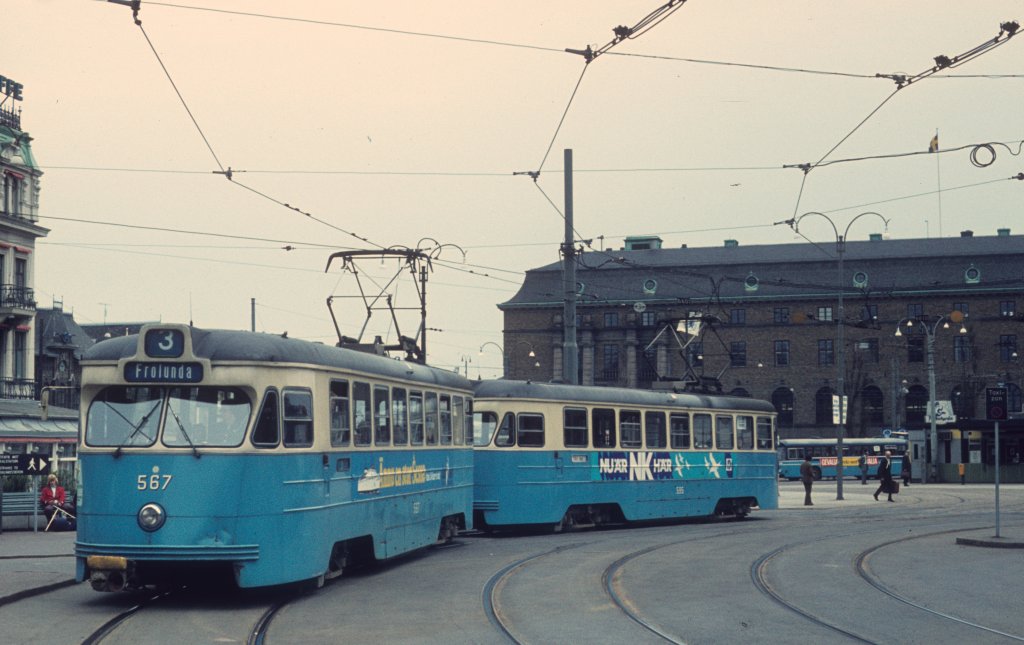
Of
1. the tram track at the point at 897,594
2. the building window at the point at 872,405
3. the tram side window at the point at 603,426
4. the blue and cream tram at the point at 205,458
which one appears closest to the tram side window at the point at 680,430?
the tram side window at the point at 603,426

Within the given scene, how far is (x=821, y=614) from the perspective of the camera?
42.9ft

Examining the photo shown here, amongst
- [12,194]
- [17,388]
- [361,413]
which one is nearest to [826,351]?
[17,388]

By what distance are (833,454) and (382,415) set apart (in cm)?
5367

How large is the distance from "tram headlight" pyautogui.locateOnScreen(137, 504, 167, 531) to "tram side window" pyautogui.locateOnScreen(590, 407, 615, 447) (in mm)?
12497

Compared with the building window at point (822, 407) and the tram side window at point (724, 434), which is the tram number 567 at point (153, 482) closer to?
the tram side window at point (724, 434)

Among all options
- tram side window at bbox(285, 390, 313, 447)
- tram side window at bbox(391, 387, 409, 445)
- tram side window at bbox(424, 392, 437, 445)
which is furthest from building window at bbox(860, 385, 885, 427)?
tram side window at bbox(285, 390, 313, 447)

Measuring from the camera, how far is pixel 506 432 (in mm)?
22875

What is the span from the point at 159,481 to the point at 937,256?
8254cm

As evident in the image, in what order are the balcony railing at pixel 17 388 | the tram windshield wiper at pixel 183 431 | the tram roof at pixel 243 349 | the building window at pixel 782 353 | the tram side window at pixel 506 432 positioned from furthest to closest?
the building window at pixel 782 353 → the balcony railing at pixel 17 388 → the tram side window at pixel 506 432 → the tram roof at pixel 243 349 → the tram windshield wiper at pixel 183 431

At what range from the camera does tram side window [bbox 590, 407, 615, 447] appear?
2448 cm

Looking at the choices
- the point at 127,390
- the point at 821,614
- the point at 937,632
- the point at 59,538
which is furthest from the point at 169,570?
the point at 59,538

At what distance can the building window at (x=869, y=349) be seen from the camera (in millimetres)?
90631

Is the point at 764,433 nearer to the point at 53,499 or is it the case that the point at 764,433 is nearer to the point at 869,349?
the point at 53,499

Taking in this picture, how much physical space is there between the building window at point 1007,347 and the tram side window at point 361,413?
80127 mm
